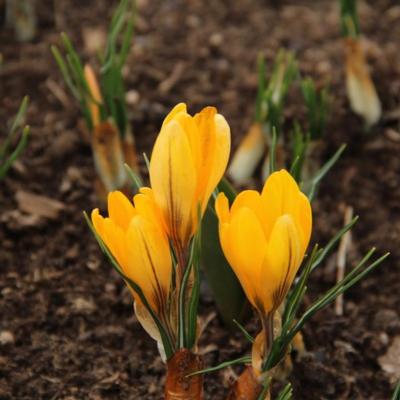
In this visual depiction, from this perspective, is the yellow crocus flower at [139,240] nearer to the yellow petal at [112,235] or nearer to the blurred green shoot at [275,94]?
the yellow petal at [112,235]

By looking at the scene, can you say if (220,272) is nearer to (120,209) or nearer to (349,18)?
(120,209)

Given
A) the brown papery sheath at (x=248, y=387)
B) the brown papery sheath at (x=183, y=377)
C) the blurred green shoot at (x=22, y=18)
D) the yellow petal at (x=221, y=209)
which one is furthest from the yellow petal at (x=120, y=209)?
the blurred green shoot at (x=22, y=18)

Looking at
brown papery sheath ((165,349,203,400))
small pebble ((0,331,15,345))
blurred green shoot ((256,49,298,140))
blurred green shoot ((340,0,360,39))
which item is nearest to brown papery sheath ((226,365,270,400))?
brown papery sheath ((165,349,203,400))

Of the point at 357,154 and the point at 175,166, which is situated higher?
the point at 175,166

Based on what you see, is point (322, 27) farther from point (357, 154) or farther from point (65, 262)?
point (65, 262)

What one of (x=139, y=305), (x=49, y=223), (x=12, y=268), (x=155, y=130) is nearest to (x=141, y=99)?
(x=155, y=130)
